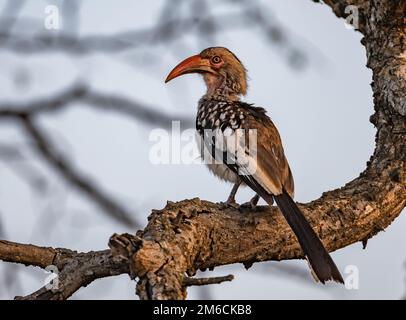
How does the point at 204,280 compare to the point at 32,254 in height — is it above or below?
below

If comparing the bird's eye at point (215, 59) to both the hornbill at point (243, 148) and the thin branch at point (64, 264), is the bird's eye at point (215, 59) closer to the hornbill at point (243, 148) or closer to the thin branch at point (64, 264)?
the hornbill at point (243, 148)

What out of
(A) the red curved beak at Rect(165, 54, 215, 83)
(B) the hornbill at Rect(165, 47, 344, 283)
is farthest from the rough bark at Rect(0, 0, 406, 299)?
(A) the red curved beak at Rect(165, 54, 215, 83)

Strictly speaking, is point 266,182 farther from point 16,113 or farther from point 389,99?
point 16,113

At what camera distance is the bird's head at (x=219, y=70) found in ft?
18.9

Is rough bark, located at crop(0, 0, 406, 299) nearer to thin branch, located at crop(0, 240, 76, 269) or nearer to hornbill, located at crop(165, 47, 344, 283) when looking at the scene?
thin branch, located at crop(0, 240, 76, 269)

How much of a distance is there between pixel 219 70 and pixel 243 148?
4.61 feet

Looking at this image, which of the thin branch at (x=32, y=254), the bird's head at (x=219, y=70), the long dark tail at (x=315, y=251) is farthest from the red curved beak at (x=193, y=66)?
the thin branch at (x=32, y=254)

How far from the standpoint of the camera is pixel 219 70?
5.80 metres

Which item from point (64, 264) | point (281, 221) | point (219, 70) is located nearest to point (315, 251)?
point (281, 221)

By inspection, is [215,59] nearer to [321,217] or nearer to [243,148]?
[243,148]

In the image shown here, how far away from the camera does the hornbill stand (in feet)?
12.1

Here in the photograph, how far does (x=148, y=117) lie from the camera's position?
2.83 metres

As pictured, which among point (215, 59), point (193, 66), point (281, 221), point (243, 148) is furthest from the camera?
point (215, 59)
